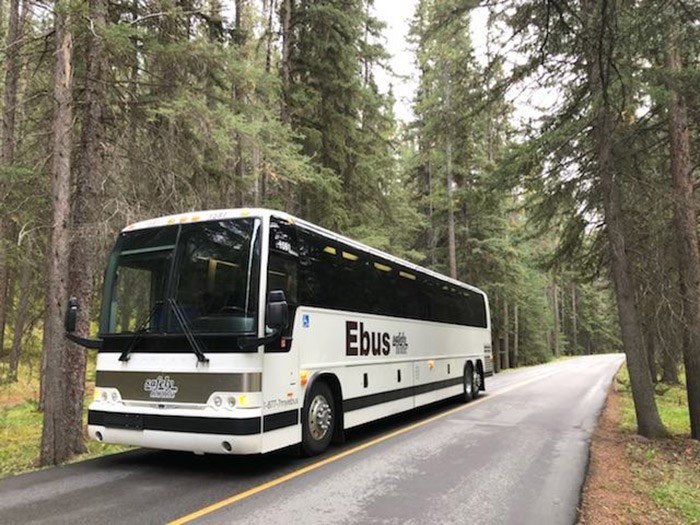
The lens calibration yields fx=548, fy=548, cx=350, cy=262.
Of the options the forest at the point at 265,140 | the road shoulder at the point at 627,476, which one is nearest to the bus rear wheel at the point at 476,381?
the forest at the point at 265,140

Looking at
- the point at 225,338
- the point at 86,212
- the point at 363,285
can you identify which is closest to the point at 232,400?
the point at 225,338

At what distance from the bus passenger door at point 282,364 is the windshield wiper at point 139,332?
1.54 meters

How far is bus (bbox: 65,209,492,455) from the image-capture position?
255 inches

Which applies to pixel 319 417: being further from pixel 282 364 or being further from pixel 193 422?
pixel 193 422

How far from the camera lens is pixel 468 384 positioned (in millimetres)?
→ 16203

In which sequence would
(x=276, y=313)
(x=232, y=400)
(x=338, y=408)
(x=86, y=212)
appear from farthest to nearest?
(x=86, y=212) < (x=338, y=408) < (x=232, y=400) < (x=276, y=313)

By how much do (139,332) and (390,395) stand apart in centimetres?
527

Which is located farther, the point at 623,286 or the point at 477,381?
the point at 477,381

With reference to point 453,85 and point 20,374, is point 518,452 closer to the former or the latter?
point 453,85

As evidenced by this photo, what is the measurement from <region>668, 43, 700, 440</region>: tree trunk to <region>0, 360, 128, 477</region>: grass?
10.7m

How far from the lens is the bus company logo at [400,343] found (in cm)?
1109

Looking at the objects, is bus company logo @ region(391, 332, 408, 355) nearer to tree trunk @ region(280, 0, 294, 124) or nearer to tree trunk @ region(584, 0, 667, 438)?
tree trunk @ region(584, 0, 667, 438)

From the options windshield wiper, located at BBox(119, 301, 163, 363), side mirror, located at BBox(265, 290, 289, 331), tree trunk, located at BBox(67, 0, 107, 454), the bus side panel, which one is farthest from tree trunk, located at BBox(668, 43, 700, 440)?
tree trunk, located at BBox(67, 0, 107, 454)

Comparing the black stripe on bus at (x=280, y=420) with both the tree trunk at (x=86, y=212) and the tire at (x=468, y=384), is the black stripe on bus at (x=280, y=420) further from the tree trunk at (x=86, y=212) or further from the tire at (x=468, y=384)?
the tire at (x=468, y=384)
